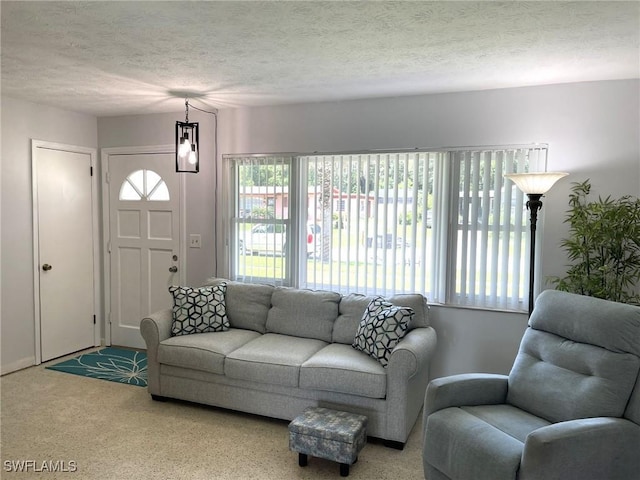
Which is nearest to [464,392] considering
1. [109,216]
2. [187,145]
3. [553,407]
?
[553,407]

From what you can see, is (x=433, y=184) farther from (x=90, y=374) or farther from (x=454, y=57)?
(x=90, y=374)

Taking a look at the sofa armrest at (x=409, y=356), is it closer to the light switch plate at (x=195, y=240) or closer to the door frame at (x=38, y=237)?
the light switch plate at (x=195, y=240)

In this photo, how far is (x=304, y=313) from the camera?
3.69m

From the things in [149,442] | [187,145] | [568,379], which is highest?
[187,145]

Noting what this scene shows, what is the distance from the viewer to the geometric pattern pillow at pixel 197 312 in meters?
3.67

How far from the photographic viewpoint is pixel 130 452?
2854 mm

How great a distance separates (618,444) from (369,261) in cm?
221

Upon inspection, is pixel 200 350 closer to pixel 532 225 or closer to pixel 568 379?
pixel 568 379

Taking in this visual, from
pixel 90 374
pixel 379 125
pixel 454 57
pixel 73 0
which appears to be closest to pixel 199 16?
pixel 73 0

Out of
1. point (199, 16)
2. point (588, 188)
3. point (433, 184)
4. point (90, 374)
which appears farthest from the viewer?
point (90, 374)

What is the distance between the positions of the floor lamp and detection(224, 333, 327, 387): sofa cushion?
62.3 inches

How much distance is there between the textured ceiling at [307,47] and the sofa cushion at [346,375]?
188cm

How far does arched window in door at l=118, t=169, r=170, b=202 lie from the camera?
468 cm

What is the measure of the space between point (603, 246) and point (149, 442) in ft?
10.4
